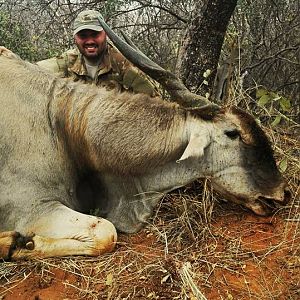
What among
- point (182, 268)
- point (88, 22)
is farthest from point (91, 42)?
point (182, 268)

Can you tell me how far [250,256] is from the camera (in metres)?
3.20

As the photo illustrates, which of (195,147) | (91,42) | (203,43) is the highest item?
(203,43)

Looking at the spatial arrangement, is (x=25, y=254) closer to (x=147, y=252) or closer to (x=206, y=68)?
(x=147, y=252)

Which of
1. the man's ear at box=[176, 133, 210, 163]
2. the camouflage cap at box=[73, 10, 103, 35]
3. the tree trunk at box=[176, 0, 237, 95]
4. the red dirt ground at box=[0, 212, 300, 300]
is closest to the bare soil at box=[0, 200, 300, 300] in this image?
the red dirt ground at box=[0, 212, 300, 300]

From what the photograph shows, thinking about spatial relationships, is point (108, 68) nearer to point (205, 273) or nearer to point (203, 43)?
point (203, 43)

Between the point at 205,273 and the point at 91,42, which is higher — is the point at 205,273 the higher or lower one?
the lower one

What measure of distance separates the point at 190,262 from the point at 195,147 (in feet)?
2.36

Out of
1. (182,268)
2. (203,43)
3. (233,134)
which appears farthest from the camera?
(203,43)

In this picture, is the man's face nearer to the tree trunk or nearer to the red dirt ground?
the tree trunk

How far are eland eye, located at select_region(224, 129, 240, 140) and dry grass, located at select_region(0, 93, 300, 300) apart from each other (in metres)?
A: 0.35

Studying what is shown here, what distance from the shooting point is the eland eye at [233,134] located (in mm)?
3602

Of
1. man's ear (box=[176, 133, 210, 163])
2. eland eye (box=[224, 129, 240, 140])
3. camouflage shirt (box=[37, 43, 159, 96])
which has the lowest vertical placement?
man's ear (box=[176, 133, 210, 163])

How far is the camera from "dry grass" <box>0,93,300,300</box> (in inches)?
113

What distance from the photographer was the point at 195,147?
3.48 m
